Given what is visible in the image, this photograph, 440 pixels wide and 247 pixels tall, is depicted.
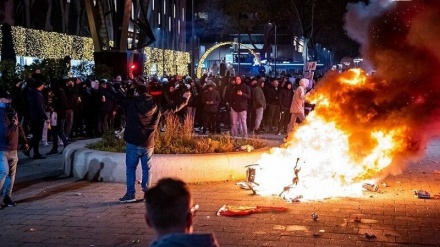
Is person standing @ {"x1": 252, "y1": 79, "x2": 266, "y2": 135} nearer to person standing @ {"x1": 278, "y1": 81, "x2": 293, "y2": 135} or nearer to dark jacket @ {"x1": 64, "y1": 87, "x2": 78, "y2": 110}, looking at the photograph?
person standing @ {"x1": 278, "y1": 81, "x2": 293, "y2": 135}

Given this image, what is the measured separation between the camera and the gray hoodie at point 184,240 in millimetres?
2619

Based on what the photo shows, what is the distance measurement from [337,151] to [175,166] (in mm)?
2835

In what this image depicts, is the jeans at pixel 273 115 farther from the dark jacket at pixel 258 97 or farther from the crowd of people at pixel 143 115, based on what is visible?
the dark jacket at pixel 258 97

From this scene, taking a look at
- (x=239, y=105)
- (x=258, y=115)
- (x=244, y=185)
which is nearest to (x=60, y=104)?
(x=239, y=105)

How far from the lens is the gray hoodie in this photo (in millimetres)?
2619

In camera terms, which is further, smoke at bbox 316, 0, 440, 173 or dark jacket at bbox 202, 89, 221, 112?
dark jacket at bbox 202, 89, 221, 112

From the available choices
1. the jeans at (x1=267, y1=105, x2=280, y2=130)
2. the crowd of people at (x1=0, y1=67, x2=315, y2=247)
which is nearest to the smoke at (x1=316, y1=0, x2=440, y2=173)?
the crowd of people at (x1=0, y1=67, x2=315, y2=247)

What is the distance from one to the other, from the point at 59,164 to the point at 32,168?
601 mm

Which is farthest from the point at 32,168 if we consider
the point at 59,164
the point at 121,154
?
the point at 121,154

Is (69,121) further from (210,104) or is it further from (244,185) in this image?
(244,185)

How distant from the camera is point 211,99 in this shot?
1806 centimetres

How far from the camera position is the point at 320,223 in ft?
25.9

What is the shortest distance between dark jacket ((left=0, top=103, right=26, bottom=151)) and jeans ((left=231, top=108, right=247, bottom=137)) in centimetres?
Result: 914

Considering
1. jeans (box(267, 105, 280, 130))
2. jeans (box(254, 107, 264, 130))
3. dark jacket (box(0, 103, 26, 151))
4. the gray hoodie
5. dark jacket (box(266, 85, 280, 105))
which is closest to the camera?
the gray hoodie
